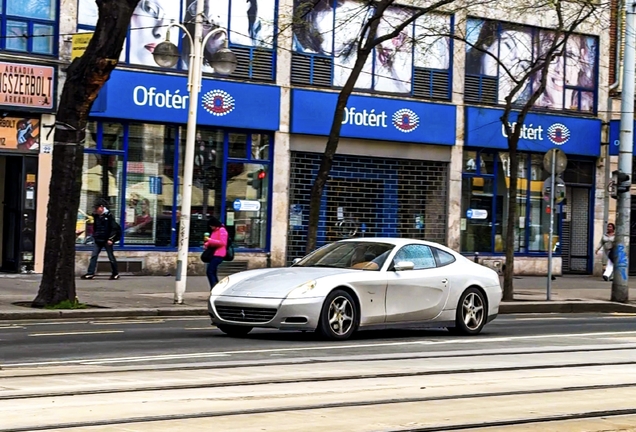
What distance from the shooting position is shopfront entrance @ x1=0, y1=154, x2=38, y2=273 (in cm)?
2578

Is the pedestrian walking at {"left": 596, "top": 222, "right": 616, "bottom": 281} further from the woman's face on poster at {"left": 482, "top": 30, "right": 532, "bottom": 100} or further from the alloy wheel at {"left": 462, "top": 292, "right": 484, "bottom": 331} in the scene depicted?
the alloy wheel at {"left": 462, "top": 292, "right": 484, "bottom": 331}

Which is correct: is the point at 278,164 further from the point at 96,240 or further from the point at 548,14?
the point at 548,14

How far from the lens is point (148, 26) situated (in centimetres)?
2709

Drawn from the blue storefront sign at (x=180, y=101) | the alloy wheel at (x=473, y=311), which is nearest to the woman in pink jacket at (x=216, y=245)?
the blue storefront sign at (x=180, y=101)

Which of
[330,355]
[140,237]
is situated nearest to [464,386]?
[330,355]

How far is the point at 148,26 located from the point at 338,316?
1415cm

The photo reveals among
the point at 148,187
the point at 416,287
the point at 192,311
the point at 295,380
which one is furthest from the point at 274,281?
the point at 148,187

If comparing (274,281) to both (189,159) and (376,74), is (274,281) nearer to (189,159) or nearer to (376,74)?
(189,159)

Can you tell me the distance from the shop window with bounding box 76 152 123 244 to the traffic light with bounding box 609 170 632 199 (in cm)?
1087

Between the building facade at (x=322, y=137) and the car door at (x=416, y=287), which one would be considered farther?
the building facade at (x=322, y=137)

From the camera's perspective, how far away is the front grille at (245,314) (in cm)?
1434

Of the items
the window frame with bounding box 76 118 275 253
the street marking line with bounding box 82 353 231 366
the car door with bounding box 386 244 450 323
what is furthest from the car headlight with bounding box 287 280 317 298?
the window frame with bounding box 76 118 275 253

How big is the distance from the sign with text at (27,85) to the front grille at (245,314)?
11.9m

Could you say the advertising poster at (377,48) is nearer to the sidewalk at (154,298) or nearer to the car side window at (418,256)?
the sidewalk at (154,298)
